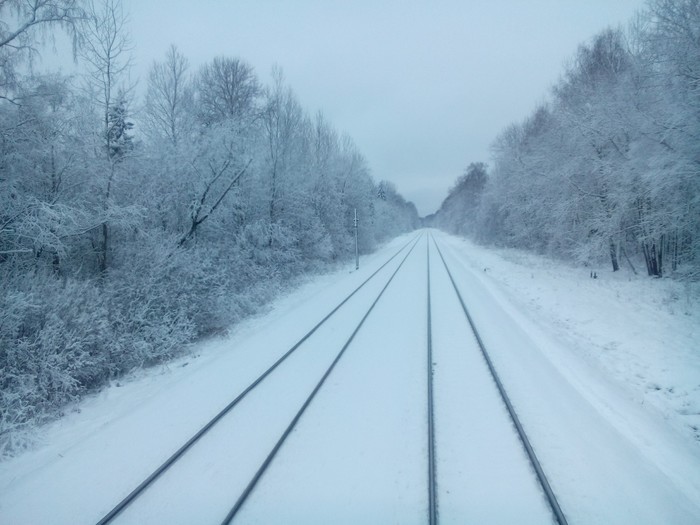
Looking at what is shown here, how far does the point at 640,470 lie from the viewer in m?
3.87

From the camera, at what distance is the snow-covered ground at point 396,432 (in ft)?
11.6

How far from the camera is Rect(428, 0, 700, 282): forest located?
9.56 metres

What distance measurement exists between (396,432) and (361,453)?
0.66 metres

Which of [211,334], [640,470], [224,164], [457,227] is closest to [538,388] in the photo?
[640,470]

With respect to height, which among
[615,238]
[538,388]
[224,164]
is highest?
[224,164]

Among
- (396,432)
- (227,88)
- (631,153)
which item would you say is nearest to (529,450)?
(396,432)

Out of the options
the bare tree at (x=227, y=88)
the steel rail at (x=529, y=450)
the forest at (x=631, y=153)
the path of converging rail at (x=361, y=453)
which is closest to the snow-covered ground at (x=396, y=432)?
the path of converging rail at (x=361, y=453)

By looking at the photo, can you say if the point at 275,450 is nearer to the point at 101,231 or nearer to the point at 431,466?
the point at 431,466

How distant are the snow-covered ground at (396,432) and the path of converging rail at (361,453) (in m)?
0.02

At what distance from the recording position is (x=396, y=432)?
4.62 meters

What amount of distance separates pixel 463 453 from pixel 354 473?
4.65ft

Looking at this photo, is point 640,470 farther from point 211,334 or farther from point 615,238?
point 615,238

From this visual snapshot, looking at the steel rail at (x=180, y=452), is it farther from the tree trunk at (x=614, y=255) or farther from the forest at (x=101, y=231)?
the tree trunk at (x=614, y=255)

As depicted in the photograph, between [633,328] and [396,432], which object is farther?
[633,328]
